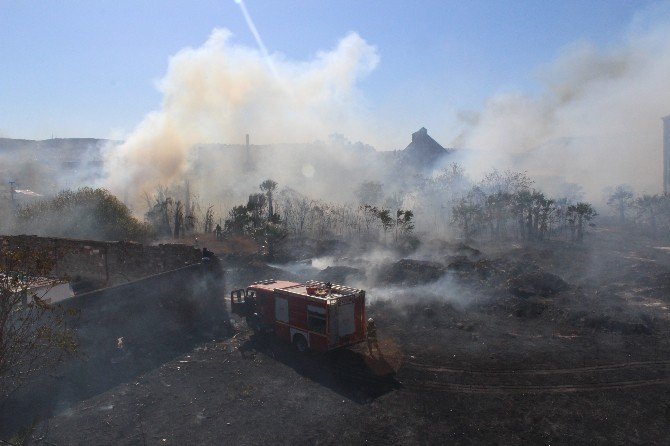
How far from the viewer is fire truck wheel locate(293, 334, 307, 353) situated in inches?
579

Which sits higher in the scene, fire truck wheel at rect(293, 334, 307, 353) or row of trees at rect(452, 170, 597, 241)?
row of trees at rect(452, 170, 597, 241)

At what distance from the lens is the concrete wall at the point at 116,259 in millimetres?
20906

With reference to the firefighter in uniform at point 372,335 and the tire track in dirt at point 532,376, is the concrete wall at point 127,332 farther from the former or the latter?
the tire track in dirt at point 532,376

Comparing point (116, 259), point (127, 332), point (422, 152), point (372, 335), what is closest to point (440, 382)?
point (372, 335)

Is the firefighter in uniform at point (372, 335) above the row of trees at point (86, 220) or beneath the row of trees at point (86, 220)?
beneath

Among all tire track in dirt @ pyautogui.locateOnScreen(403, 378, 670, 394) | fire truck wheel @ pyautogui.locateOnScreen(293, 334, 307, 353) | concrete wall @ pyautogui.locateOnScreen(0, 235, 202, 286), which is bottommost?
tire track in dirt @ pyautogui.locateOnScreen(403, 378, 670, 394)

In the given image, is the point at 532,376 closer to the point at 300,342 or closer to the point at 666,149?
the point at 300,342

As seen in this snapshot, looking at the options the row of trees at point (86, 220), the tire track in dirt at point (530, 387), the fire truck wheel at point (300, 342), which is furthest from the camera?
the row of trees at point (86, 220)

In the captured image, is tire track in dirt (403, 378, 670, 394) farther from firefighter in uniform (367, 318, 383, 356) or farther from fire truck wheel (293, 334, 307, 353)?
fire truck wheel (293, 334, 307, 353)

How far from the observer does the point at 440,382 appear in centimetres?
1220

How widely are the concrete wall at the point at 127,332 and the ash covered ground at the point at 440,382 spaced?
594mm

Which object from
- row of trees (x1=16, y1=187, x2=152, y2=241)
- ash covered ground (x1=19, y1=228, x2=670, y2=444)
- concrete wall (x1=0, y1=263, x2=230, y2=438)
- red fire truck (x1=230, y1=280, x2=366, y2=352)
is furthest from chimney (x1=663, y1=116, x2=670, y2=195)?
concrete wall (x1=0, y1=263, x2=230, y2=438)

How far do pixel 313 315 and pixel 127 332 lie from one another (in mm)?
5693

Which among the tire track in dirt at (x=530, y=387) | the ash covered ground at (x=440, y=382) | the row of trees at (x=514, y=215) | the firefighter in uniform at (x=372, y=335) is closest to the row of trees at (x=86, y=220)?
the ash covered ground at (x=440, y=382)
